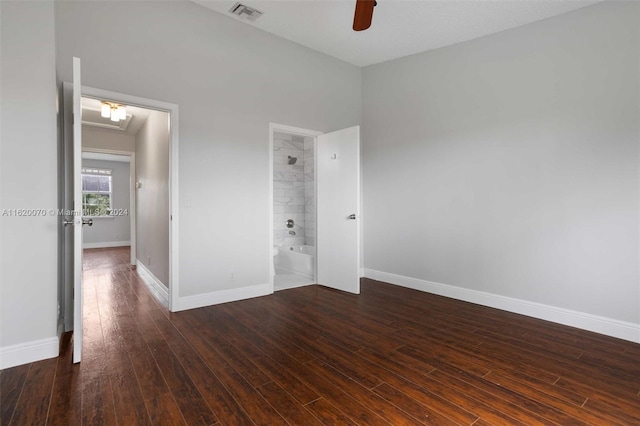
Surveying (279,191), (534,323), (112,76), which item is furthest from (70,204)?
(534,323)

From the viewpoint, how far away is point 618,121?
2.81 m

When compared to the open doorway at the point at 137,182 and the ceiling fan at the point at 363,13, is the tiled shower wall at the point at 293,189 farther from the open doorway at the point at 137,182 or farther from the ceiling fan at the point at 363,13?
the ceiling fan at the point at 363,13

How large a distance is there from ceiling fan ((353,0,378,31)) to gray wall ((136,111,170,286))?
2.67 metres

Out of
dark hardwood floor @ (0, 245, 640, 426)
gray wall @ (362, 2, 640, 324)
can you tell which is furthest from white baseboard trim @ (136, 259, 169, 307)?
gray wall @ (362, 2, 640, 324)

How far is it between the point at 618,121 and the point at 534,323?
6.48ft

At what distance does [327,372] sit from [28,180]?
251 cm

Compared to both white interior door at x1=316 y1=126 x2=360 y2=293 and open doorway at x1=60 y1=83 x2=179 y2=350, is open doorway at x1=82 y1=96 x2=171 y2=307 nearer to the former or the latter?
open doorway at x1=60 y1=83 x2=179 y2=350

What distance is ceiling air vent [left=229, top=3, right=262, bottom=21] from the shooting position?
3.38 meters

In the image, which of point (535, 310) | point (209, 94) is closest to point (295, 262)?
point (209, 94)

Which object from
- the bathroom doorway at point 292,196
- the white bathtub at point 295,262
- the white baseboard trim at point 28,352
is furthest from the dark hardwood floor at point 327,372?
the bathroom doorway at point 292,196

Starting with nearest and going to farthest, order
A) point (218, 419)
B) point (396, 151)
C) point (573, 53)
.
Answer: point (218, 419) < point (573, 53) < point (396, 151)

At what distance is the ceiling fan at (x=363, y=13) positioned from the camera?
2253 millimetres

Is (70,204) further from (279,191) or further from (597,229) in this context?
(597,229)

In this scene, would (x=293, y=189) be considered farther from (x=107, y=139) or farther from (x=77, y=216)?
(x=77, y=216)
